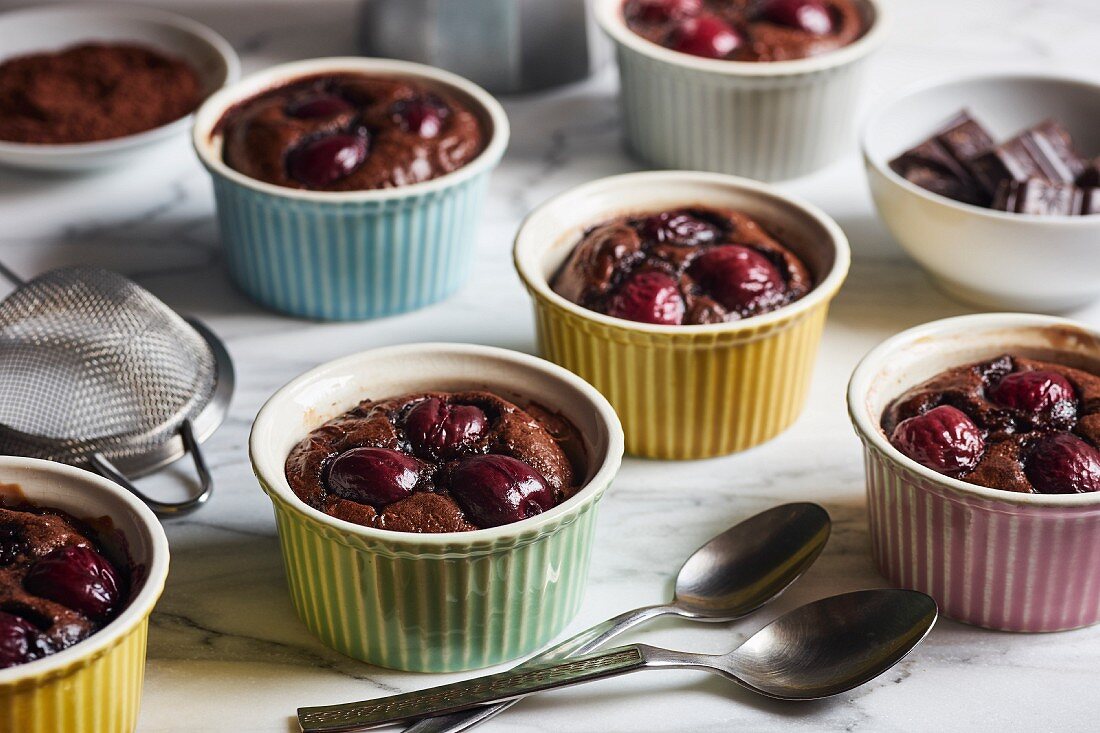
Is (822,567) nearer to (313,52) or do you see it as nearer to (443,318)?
(443,318)

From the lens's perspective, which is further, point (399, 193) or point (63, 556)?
point (399, 193)

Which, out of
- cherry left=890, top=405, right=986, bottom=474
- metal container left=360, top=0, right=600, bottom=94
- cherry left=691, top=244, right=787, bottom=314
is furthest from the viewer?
metal container left=360, top=0, right=600, bottom=94

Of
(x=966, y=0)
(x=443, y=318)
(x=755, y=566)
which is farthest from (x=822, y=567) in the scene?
(x=966, y=0)

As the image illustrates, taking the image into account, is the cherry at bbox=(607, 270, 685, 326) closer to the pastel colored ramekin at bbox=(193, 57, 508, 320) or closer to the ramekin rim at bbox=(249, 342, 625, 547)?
the ramekin rim at bbox=(249, 342, 625, 547)

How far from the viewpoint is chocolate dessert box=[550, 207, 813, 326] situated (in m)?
2.01

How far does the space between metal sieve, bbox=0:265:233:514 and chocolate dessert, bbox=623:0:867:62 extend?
3.74 feet

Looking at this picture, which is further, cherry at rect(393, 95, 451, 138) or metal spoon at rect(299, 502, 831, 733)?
cherry at rect(393, 95, 451, 138)

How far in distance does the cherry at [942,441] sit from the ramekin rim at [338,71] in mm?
909

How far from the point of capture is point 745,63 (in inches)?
102

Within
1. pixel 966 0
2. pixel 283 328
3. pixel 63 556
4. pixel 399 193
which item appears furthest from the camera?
pixel 966 0

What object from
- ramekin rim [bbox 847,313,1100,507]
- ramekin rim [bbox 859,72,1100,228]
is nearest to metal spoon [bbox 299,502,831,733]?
ramekin rim [bbox 847,313,1100,507]

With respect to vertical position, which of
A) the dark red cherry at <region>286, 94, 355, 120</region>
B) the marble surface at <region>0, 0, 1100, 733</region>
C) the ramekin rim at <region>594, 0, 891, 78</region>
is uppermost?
the ramekin rim at <region>594, 0, 891, 78</region>

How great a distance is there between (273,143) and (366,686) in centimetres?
103

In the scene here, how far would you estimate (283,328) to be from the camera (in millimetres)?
2371
